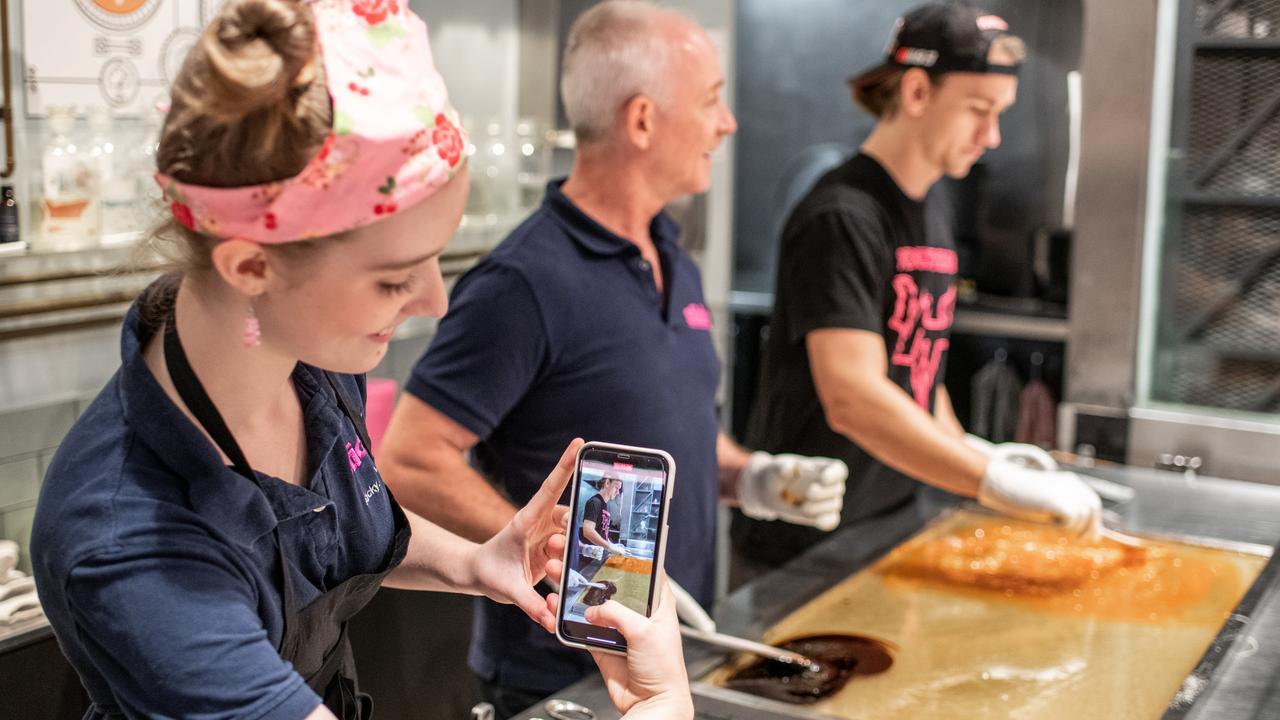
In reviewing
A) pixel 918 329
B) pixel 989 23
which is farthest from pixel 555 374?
pixel 989 23

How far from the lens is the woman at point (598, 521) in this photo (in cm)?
118

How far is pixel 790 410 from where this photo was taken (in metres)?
2.69

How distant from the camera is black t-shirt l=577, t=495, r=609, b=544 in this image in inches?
46.6

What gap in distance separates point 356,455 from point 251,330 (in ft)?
0.82

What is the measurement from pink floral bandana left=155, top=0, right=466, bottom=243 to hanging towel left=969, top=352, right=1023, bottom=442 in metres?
3.71

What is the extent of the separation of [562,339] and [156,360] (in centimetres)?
90

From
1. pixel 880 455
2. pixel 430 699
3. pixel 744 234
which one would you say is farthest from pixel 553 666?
pixel 744 234

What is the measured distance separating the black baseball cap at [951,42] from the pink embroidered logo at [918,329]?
18.6 inches

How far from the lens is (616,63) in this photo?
80.7 inches

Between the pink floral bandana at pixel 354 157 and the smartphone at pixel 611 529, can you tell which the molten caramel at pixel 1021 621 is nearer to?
the smartphone at pixel 611 529

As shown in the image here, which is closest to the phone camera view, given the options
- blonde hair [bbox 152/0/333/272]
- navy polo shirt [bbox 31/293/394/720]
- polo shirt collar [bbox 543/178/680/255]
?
navy polo shirt [bbox 31/293/394/720]

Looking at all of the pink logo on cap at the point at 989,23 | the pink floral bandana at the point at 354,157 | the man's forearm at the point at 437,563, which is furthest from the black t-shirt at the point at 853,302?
the pink floral bandana at the point at 354,157

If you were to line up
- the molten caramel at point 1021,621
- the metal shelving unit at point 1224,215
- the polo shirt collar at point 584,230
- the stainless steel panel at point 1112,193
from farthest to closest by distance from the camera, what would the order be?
the stainless steel panel at point 1112,193
the metal shelving unit at point 1224,215
the polo shirt collar at point 584,230
the molten caramel at point 1021,621

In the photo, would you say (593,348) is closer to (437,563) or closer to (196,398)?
(437,563)
